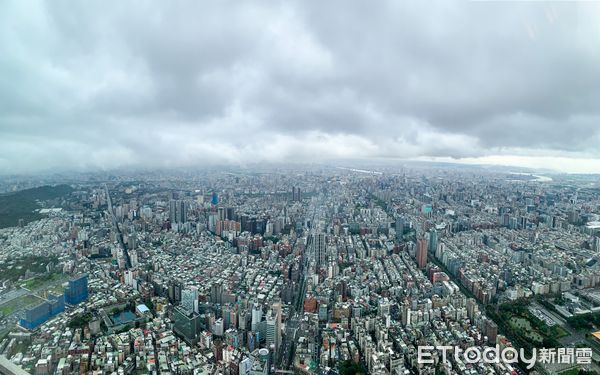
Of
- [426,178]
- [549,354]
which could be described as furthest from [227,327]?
[426,178]

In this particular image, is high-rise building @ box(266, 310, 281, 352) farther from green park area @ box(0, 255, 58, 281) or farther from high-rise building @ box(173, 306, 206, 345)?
green park area @ box(0, 255, 58, 281)

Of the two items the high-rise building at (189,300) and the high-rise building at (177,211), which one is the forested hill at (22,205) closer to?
the high-rise building at (177,211)

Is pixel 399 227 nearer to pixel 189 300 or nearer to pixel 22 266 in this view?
pixel 189 300

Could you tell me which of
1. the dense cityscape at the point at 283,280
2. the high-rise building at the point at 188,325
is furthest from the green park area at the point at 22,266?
the high-rise building at the point at 188,325

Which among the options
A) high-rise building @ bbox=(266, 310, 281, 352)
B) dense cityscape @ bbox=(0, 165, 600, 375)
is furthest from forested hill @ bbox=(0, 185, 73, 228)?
high-rise building @ bbox=(266, 310, 281, 352)

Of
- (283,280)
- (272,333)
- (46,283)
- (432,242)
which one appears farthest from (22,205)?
(432,242)

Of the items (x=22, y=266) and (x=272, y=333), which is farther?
(x=22, y=266)

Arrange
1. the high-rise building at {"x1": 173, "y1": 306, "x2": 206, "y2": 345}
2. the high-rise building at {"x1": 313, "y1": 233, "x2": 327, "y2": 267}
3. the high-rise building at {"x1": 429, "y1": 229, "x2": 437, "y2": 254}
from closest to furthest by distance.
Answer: the high-rise building at {"x1": 173, "y1": 306, "x2": 206, "y2": 345} → the high-rise building at {"x1": 313, "y1": 233, "x2": 327, "y2": 267} → the high-rise building at {"x1": 429, "y1": 229, "x2": 437, "y2": 254}
